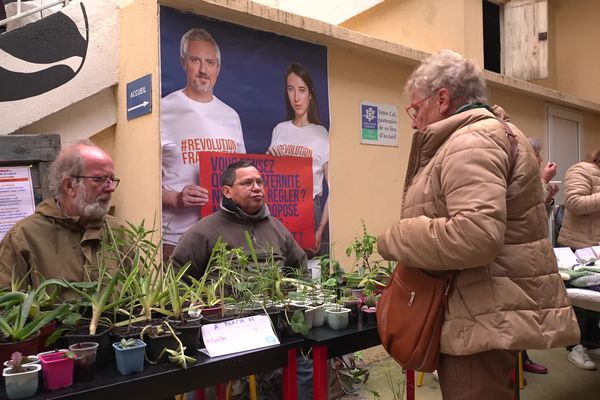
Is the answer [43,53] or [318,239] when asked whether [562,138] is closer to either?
[318,239]

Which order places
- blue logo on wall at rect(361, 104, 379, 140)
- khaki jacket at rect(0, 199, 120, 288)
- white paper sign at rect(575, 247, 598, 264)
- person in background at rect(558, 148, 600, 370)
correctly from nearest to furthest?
khaki jacket at rect(0, 199, 120, 288) < white paper sign at rect(575, 247, 598, 264) < person in background at rect(558, 148, 600, 370) < blue logo on wall at rect(361, 104, 379, 140)

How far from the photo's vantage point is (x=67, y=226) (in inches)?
92.9

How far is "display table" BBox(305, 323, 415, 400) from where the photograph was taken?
5.52 feet

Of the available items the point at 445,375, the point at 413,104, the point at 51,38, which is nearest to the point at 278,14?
the point at 51,38

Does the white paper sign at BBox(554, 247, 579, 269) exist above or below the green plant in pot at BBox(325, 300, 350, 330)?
above

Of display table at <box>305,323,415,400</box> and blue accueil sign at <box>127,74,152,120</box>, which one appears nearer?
display table at <box>305,323,415,400</box>

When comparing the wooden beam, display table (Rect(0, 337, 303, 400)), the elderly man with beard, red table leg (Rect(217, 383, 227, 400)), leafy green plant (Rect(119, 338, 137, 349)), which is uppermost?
the wooden beam

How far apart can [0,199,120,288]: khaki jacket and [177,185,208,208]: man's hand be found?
82 centimetres

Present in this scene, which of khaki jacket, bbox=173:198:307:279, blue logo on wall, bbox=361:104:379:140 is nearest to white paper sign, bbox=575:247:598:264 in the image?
khaki jacket, bbox=173:198:307:279

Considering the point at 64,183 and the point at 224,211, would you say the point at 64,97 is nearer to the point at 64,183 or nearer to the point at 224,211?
the point at 64,183

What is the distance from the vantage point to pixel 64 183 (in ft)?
7.82

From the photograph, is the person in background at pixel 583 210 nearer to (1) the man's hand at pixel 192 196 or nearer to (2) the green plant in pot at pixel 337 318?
(2) the green plant in pot at pixel 337 318

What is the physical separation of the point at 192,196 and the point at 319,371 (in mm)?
1828

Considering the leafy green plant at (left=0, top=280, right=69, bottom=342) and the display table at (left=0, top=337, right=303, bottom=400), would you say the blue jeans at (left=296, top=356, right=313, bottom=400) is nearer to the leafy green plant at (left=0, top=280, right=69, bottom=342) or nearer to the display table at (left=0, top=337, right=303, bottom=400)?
the display table at (left=0, top=337, right=303, bottom=400)
